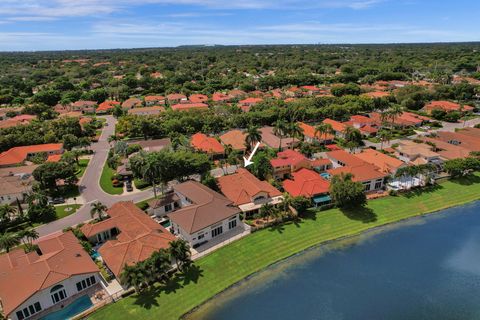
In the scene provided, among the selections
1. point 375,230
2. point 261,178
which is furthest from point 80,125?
point 375,230

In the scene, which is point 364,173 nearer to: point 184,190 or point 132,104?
point 184,190

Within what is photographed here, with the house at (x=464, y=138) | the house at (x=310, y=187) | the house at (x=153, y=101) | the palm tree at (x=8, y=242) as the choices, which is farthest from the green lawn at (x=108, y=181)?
the house at (x=464, y=138)

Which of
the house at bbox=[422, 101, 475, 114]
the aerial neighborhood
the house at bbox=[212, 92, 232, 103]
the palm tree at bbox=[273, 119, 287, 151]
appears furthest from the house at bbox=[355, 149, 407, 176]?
the house at bbox=[212, 92, 232, 103]

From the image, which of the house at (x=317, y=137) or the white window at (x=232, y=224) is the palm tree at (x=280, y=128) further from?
the white window at (x=232, y=224)

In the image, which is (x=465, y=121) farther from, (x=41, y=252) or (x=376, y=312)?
(x=41, y=252)

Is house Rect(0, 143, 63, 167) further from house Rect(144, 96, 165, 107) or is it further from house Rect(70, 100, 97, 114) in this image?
house Rect(144, 96, 165, 107)

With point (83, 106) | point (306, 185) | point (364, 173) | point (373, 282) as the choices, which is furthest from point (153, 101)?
point (373, 282)
